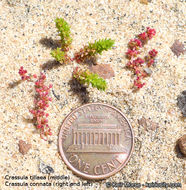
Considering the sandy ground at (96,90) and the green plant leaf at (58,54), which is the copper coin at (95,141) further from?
the green plant leaf at (58,54)

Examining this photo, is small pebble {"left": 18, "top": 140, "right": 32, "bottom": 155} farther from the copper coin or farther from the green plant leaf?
the green plant leaf

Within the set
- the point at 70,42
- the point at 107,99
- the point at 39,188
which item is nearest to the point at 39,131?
the point at 39,188

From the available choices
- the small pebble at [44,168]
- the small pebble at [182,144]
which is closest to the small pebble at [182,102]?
the small pebble at [182,144]

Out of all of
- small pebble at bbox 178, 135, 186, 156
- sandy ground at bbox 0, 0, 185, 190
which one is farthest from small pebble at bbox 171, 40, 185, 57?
small pebble at bbox 178, 135, 186, 156

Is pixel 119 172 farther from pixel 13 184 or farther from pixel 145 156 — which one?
pixel 13 184

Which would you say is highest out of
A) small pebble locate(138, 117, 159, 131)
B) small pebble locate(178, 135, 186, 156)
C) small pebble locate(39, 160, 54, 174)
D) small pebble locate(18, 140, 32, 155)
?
small pebble locate(138, 117, 159, 131)

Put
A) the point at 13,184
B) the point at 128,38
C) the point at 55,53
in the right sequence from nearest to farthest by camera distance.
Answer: the point at 13,184 → the point at 55,53 → the point at 128,38

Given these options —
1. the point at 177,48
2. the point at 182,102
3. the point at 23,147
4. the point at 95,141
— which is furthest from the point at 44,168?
the point at 177,48
